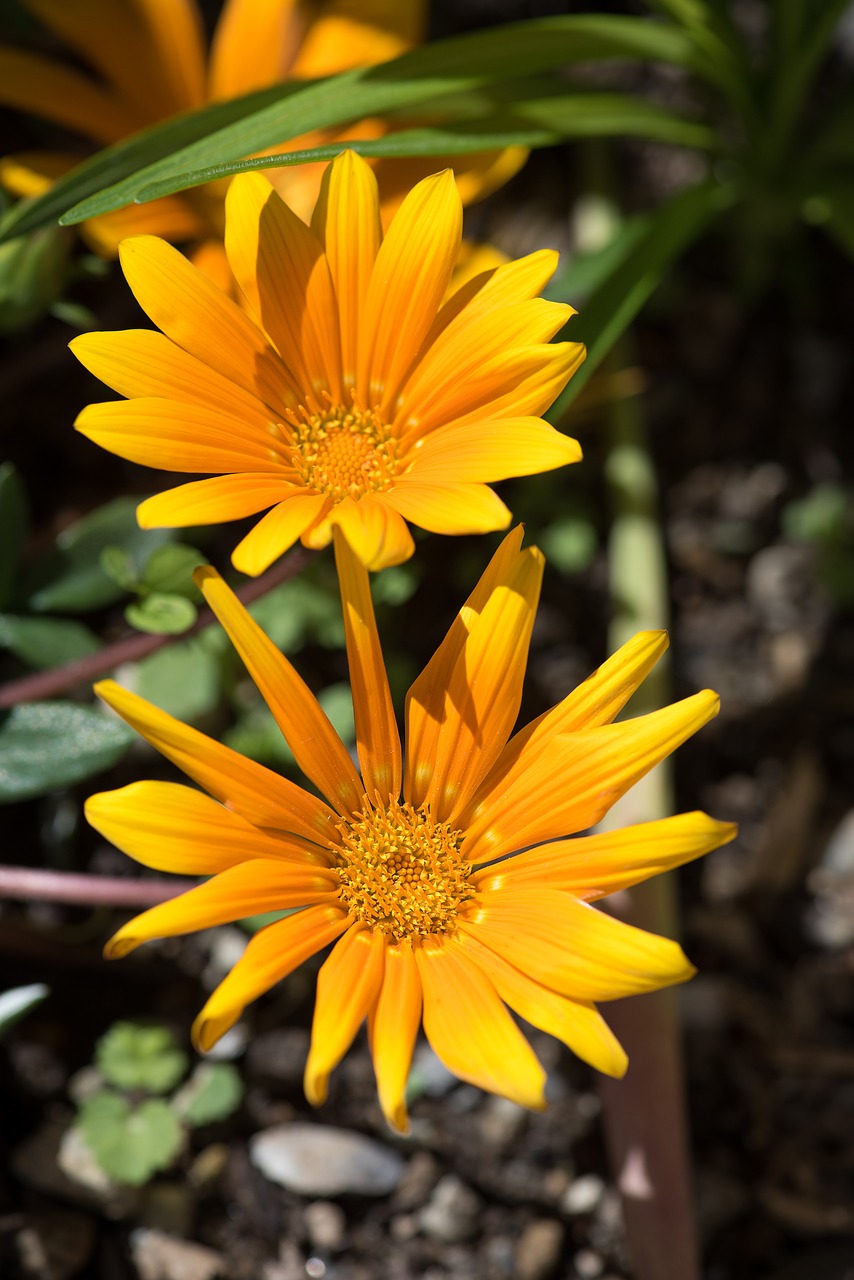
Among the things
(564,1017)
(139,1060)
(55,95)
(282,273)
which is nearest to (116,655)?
(282,273)

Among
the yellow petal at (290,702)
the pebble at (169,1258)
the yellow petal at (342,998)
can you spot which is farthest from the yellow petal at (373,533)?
the pebble at (169,1258)

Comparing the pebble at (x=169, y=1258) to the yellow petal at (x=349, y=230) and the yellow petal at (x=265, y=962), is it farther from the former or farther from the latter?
the yellow petal at (x=349, y=230)

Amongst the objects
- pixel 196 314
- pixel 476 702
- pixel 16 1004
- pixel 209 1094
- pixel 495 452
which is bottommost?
pixel 209 1094

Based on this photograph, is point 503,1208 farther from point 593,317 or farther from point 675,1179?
point 593,317

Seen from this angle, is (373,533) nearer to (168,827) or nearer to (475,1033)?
(168,827)

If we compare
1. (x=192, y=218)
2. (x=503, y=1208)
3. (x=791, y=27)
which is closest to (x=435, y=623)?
(x=192, y=218)

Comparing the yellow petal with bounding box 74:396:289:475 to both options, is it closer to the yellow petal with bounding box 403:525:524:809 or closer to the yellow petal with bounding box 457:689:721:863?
the yellow petal with bounding box 403:525:524:809
